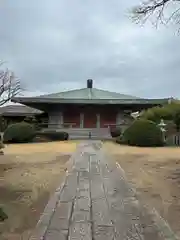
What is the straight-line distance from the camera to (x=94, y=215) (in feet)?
18.4

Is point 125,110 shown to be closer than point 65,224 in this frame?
No

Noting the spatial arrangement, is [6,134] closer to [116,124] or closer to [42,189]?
[116,124]

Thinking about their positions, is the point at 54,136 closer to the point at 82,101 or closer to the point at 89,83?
the point at 82,101

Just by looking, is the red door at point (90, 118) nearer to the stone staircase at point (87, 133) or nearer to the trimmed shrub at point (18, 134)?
the stone staircase at point (87, 133)

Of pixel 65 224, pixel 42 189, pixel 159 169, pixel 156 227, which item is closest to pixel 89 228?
pixel 65 224

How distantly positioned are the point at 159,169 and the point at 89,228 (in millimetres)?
7051

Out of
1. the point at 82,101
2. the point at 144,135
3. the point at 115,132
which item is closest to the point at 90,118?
the point at 82,101

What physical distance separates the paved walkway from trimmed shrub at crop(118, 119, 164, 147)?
14544 millimetres

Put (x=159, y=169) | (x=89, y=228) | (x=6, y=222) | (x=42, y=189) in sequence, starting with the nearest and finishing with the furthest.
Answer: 1. (x=89, y=228)
2. (x=6, y=222)
3. (x=42, y=189)
4. (x=159, y=169)

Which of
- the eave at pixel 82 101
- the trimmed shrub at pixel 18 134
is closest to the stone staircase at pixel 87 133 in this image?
the eave at pixel 82 101

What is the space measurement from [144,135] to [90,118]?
43.6 feet

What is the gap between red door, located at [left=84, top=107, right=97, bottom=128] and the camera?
3619 centimetres

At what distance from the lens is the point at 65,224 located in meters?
5.09

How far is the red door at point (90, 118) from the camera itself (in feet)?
119
